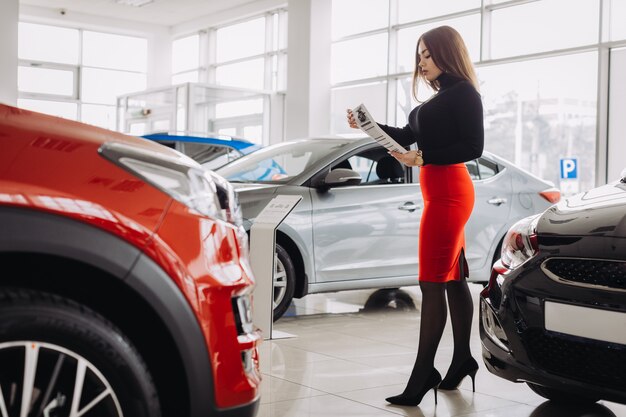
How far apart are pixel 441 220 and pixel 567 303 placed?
0.91 metres

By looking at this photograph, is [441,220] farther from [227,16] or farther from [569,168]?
[227,16]

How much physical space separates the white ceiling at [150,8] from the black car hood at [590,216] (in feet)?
Result: 47.6

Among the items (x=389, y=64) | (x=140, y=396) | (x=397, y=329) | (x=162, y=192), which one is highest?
(x=389, y=64)

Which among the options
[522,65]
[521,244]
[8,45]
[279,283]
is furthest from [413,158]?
[8,45]

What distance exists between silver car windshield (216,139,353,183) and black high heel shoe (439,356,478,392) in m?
2.41

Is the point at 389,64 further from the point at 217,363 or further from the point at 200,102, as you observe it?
the point at 217,363

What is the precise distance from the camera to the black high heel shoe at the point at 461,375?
3885 mm

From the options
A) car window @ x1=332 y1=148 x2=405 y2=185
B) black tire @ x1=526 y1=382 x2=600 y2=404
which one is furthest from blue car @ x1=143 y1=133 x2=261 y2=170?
black tire @ x1=526 y1=382 x2=600 y2=404

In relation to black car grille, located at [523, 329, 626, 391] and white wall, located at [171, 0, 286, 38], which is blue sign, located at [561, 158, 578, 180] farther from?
black car grille, located at [523, 329, 626, 391]

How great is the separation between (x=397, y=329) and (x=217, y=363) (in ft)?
12.8

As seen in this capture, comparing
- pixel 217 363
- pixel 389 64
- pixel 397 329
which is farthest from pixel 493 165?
pixel 389 64

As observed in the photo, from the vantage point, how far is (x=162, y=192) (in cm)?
202

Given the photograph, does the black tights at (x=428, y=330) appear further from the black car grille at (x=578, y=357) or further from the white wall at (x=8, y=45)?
the white wall at (x=8, y=45)

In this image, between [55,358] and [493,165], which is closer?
[55,358]
